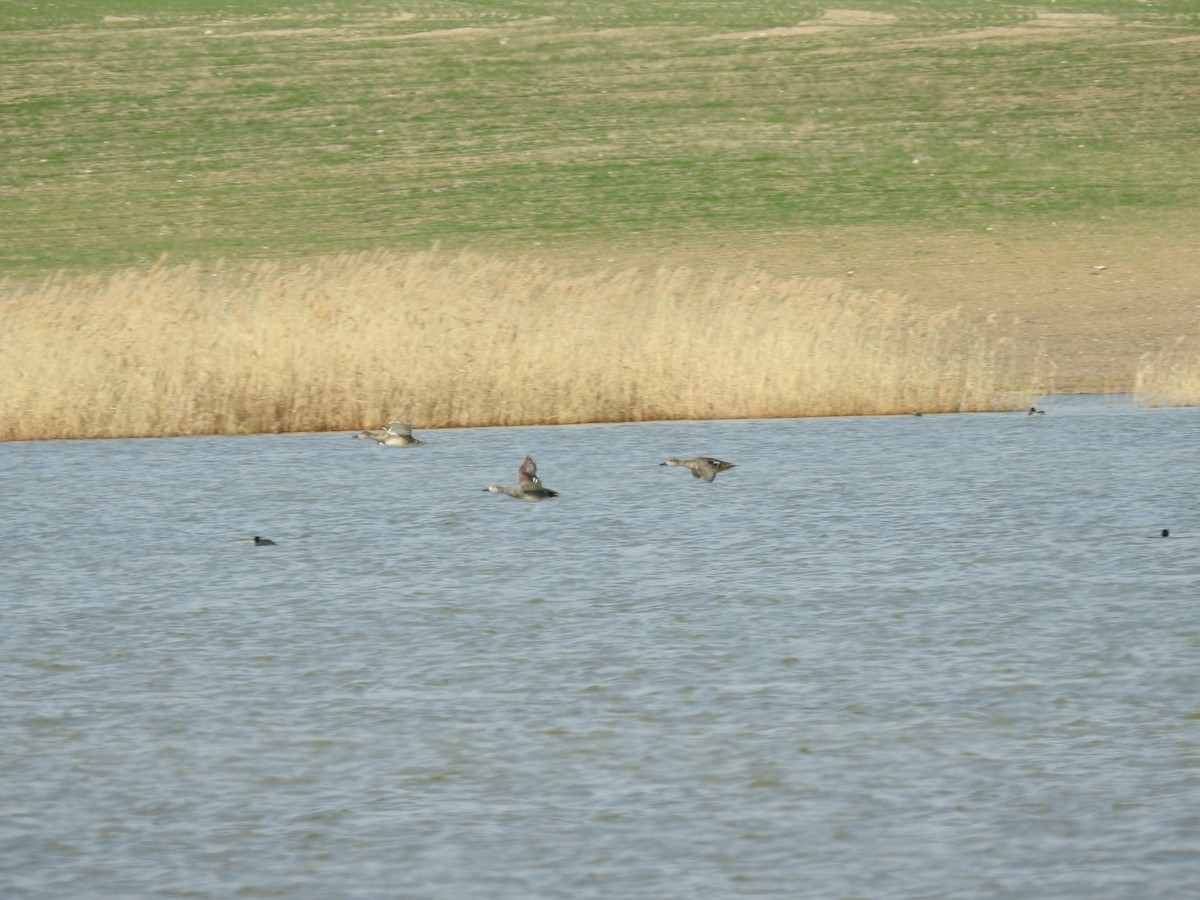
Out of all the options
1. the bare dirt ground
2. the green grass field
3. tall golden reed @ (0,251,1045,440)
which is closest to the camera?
tall golden reed @ (0,251,1045,440)

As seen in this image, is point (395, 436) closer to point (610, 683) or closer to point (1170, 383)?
point (1170, 383)

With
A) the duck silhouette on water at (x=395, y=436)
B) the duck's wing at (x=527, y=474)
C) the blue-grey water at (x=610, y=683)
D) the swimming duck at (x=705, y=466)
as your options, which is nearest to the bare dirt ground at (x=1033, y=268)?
the duck silhouette on water at (x=395, y=436)

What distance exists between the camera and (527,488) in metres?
13.3

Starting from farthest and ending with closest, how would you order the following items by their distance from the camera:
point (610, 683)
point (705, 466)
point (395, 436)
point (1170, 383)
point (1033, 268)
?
point (1033, 268)
point (1170, 383)
point (395, 436)
point (705, 466)
point (610, 683)

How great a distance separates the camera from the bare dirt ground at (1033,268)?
24.0 metres

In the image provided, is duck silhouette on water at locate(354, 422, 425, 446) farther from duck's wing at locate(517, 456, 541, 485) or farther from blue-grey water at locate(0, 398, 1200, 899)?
duck's wing at locate(517, 456, 541, 485)

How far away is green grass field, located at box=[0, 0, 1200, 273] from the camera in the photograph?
3391 cm

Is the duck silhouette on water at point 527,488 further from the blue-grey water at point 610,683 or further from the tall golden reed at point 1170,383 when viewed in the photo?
the tall golden reed at point 1170,383

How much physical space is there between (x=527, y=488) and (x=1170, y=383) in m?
7.65

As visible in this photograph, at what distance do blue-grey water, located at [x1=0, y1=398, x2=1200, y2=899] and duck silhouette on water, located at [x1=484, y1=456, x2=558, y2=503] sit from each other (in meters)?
0.12

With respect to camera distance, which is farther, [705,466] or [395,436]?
[395,436]

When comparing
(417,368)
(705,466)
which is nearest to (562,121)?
(417,368)

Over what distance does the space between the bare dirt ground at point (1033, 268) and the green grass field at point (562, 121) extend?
116 centimetres

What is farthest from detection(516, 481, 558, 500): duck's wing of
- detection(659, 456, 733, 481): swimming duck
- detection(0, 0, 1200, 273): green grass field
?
detection(0, 0, 1200, 273): green grass field
